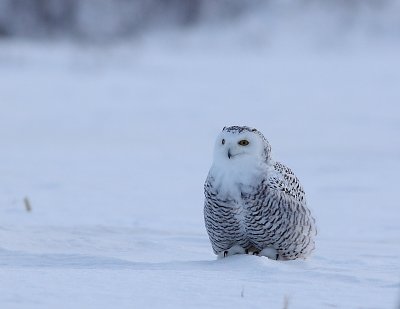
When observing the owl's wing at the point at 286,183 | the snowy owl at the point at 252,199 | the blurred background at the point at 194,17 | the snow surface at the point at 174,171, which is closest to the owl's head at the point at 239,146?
the snowy owl at the point at 252,199

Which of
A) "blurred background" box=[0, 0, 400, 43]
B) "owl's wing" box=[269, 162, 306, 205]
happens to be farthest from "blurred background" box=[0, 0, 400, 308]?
"owl's wing" box=[269, 162, 306, 205]

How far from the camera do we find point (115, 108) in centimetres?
1622

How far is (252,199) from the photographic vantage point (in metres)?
4.20

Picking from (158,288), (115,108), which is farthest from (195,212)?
(115,108)

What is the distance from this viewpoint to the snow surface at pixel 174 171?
346 centimetres

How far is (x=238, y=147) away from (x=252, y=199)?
236 millimetres

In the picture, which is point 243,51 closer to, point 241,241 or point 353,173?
point 353,173

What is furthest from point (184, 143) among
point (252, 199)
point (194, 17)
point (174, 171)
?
point (194, 17)

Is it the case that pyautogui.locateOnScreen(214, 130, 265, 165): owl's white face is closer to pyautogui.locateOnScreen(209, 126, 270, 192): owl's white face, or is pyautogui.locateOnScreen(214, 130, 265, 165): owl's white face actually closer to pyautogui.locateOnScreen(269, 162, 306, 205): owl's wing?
pyautogui.locateOnScreen(209, 126, 270, 192): owl's white face

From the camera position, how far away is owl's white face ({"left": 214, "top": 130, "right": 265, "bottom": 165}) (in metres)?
4.25

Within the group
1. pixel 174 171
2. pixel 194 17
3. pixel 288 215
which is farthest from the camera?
pixel 194 17

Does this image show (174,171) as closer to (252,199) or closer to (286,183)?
(286,183)

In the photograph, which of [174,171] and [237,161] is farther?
[174,171]

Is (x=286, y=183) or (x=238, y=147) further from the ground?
(x=238, y=147)
